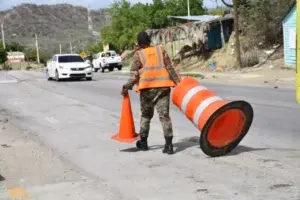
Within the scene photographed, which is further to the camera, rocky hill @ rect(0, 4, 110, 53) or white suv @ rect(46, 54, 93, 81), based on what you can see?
rocky hill @ rect(0, 4, 110, 53)

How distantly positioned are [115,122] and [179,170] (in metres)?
5.16

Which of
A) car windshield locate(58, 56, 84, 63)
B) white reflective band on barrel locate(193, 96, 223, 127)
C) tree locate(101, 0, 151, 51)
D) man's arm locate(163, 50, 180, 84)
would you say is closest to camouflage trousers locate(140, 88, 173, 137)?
man's arm locate(163, 50, 180, 84)

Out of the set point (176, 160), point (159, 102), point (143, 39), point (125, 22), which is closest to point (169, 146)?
point (176, 160)

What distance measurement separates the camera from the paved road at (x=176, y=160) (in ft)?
19.0

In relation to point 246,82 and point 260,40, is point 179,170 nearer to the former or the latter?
point 246,82

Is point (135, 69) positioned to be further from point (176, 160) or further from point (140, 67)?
point (176, 160)

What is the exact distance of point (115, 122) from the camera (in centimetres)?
1177

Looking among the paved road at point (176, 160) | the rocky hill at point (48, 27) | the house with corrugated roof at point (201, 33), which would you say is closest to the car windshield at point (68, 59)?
the house with corrugated roof at point (201, 33)

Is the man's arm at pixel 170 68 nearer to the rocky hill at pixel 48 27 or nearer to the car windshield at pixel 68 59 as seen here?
the car windshield at pixel 68 59

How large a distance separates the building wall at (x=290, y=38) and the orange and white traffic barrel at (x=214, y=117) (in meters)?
21.5

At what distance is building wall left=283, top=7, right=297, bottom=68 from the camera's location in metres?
28.2

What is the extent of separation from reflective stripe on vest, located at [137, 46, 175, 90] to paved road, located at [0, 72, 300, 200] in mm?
1068

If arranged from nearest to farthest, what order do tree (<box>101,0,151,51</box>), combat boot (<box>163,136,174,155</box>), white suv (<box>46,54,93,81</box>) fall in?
combat boot (<box>163,136,174,155</box>) < white suv (<box>46,54,93,81</box>) < tree (<box>101,0,151,51</box>)

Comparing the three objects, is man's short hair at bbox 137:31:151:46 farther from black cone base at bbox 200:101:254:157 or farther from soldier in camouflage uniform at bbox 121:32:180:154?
black cone base at bbox 200:101:254:157
